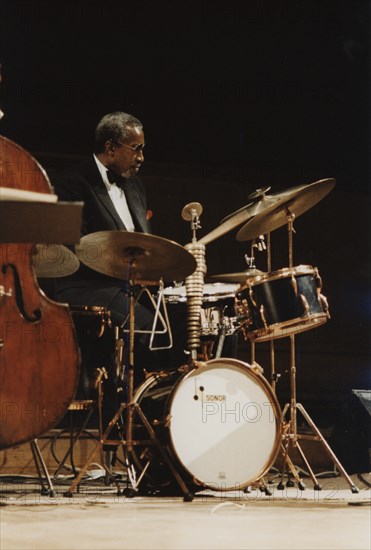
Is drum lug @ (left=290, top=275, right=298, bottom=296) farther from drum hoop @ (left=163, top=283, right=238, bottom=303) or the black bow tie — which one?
the black bow tie

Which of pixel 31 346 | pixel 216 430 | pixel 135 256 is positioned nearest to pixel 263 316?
pixel 216 430

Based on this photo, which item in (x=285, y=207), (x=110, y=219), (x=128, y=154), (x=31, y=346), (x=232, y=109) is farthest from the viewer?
(x=232, y=109)

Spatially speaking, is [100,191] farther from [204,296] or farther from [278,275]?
[278,275]

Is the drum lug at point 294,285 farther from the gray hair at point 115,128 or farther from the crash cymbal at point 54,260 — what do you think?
the gray hair at point 115,128

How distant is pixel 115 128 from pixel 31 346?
1752mm

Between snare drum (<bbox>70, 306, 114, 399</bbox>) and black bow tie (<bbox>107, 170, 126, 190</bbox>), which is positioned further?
black bow tie (<bbox>107, 170, 126, 190</bbox>)

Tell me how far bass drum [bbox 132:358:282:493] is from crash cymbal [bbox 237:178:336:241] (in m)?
0.58

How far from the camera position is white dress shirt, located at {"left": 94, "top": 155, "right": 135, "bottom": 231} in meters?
3.80

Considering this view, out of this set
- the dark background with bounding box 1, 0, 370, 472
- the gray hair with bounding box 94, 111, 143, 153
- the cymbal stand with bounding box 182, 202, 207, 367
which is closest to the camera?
the cymbal stand with bounding box 182, 202, 207, 367

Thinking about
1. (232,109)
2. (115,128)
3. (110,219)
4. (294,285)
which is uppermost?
(232,109)

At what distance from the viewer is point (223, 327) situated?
135 inches

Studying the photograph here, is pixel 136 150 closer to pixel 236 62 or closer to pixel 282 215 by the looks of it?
pixel 282 215

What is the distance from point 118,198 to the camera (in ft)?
12.6

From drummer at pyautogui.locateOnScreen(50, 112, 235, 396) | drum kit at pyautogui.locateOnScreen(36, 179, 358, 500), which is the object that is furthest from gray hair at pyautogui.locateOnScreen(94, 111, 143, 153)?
drum kit at pyautogui.locateOnScreen(36, 179, 358, 500)
